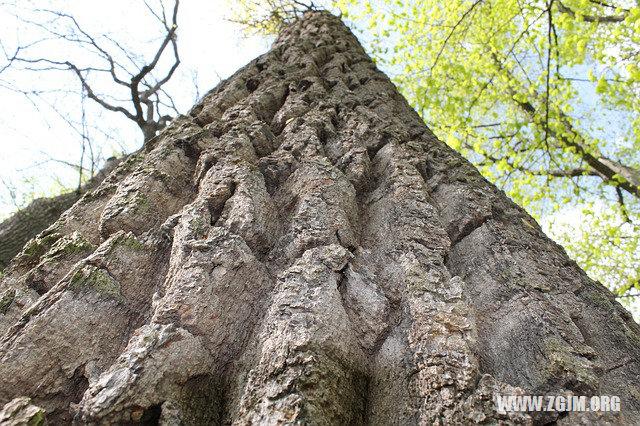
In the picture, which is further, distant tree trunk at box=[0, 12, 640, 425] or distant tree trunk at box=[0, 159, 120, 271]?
distant tree trunk at box=[0, 159, 120, 271]

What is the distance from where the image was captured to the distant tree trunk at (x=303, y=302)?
122cm

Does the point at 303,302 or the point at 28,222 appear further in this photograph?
the point at 28,222

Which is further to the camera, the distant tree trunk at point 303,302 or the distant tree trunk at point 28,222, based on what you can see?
the distant tree trunk at point 28,222

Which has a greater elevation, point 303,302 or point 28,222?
point 28,222

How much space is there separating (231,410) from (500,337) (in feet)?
3.23

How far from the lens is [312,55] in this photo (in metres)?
4.66

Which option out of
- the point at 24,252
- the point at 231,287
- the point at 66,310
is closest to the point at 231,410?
the point at 231,287

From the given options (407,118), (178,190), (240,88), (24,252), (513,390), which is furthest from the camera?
(240,88)

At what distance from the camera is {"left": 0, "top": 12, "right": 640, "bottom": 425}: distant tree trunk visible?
1225 mm

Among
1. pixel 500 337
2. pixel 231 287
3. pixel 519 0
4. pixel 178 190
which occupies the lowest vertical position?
pixel 231 287

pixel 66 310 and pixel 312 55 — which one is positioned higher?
pixel 312 55

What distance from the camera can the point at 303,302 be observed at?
4.79ft

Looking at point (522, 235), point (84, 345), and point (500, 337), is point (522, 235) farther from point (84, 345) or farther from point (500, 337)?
point (84, 345)

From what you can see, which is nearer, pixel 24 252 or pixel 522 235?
pixel 522 235
